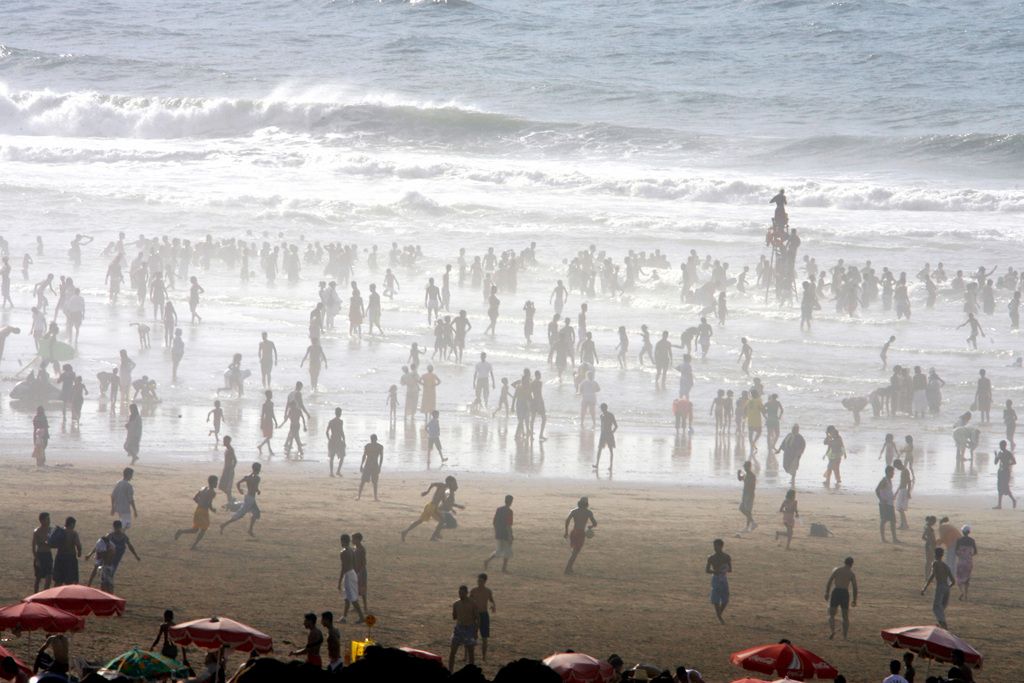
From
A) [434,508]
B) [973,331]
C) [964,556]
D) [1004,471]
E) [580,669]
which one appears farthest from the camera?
[973,331]

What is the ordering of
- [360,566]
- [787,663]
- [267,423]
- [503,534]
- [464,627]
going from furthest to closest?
[267,423], [503,534], [360,566], [464,627], [787,663]

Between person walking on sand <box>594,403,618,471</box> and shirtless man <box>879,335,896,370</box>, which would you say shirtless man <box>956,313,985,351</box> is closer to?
shirtless man <box>879,335,896,370</box>

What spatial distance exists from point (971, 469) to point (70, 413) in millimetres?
14978

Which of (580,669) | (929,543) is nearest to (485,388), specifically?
(929,543)

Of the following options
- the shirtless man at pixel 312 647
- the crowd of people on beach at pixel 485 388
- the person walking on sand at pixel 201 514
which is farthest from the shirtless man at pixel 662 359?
the shirtless man at pixel 312 647

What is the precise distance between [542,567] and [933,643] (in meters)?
5.21

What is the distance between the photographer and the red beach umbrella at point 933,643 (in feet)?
33.1

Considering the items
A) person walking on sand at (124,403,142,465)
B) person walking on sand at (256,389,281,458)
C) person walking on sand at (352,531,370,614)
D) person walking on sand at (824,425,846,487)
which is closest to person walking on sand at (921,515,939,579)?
person walking on sand at (824,425,846,487)

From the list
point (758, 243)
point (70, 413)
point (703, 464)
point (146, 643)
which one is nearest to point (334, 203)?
point (758, 243)

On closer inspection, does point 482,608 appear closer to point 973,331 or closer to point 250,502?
point 250,502

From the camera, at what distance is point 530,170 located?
58906mm

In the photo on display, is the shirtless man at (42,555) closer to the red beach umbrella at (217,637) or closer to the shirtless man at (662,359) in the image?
the red beach umbrella at (217,637)

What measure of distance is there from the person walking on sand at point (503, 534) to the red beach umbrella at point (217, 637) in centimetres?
470

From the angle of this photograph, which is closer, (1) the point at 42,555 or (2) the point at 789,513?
(1) the point at 42,555
